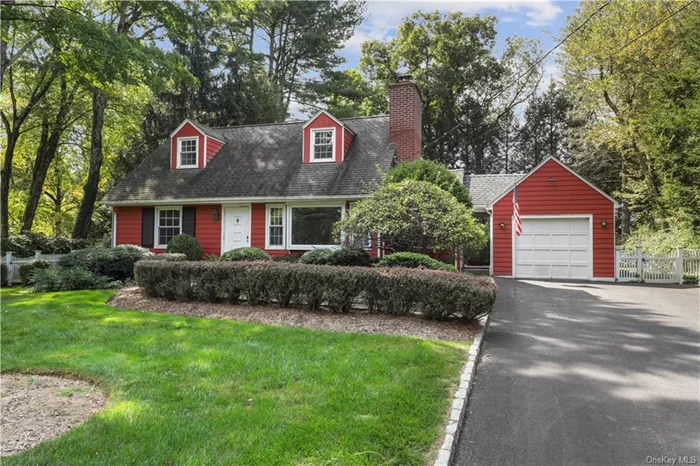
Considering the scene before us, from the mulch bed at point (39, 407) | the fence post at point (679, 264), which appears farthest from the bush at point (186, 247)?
the fence post at point (679, 264)

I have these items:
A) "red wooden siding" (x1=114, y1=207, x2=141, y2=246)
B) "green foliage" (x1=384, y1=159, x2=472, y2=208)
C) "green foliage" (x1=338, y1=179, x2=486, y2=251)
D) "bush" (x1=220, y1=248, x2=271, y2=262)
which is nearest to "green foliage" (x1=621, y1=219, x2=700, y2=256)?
"green foliage" (x1=384, y1=159, x2=472, y2=208)

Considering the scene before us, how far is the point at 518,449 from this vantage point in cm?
346

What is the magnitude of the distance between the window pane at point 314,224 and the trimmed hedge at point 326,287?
19.3 ft

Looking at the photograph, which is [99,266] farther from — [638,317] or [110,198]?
[638,317]

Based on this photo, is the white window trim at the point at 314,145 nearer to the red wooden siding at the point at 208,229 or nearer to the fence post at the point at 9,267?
the red wooden siding at the point at 208,229

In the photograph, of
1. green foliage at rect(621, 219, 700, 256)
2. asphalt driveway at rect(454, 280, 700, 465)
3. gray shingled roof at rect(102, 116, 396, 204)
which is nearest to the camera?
asphalt driveway at rect(454, 280, 700, 465)

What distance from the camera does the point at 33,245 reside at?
51.2 feet

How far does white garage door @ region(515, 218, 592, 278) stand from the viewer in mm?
14805

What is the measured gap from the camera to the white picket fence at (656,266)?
13.2 meters

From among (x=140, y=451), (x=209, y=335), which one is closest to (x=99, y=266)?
(x=209, y=335)

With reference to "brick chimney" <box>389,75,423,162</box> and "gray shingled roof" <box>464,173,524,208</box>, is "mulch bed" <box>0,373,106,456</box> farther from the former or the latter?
"gray shingled roof" <box>464,173,524,208</box>

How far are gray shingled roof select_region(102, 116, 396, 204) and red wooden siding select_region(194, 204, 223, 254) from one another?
0.57 meters

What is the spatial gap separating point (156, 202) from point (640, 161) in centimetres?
1929

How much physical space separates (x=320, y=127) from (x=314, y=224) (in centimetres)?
373
